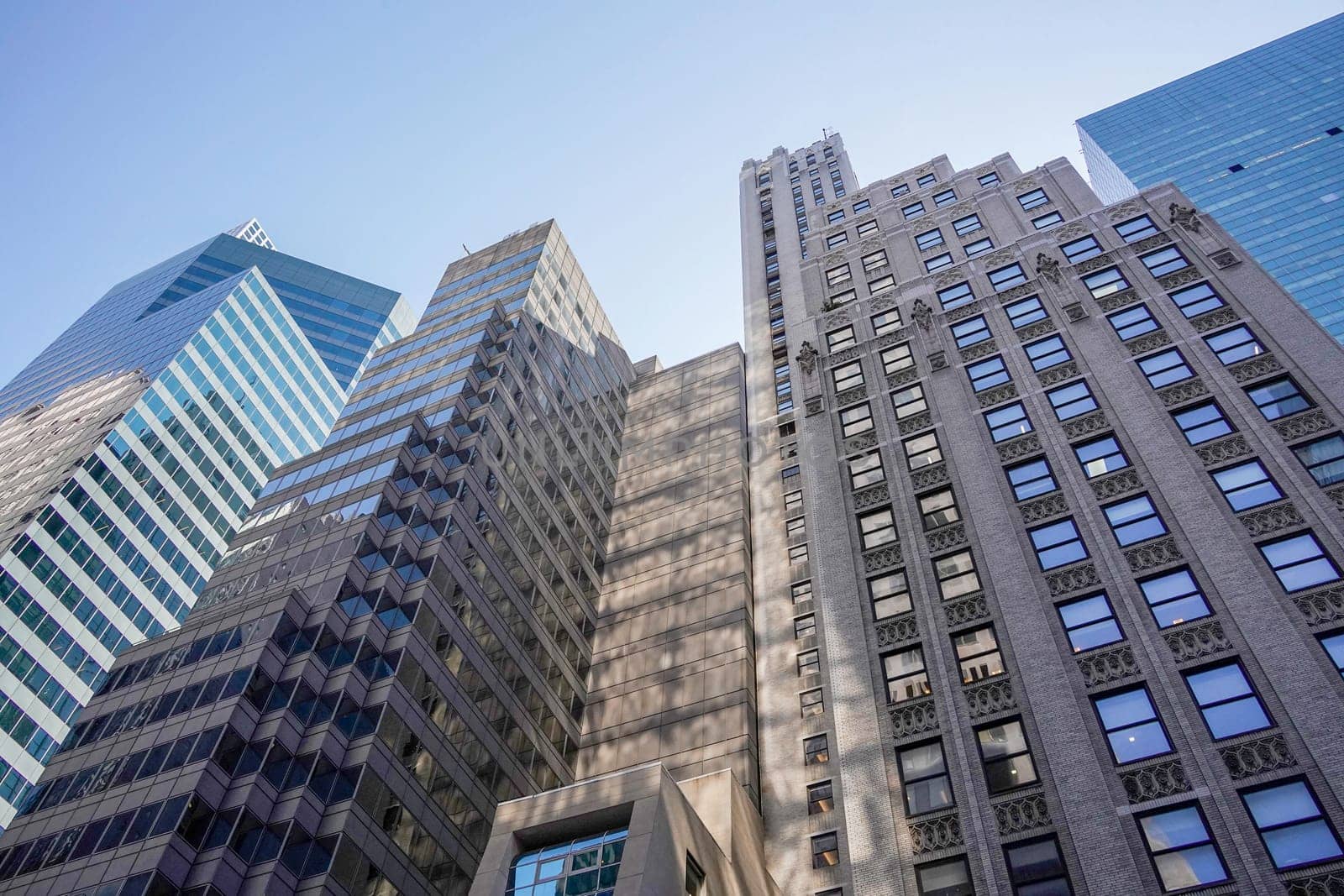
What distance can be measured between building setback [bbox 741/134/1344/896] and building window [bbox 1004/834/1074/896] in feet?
0.22

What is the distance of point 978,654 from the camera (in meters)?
33.3

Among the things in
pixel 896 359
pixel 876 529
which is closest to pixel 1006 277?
pixel 896 359

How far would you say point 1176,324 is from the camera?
4162 centimetres

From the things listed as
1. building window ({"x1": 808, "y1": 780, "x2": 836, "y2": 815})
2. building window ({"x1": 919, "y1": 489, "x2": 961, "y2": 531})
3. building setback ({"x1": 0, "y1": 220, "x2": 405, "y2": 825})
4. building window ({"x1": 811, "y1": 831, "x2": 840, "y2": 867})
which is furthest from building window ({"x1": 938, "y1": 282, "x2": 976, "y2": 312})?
building setback ({"x1": 0, "y1": 220, "x2": 405, "y2": 825})

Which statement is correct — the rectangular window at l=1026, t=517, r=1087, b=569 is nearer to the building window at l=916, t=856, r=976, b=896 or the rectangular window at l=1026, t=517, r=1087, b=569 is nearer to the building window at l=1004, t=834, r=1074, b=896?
the building window at l=1004, t=834, r=1074, b=896

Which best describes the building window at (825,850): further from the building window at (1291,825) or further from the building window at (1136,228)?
the building window at (1136,228)

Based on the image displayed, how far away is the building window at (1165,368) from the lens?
39.5 meters

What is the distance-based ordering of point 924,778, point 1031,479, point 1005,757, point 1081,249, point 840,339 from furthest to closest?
point 840,339 → point 1081,249 → point 1031,479 → point 924,778 → point 1005,757

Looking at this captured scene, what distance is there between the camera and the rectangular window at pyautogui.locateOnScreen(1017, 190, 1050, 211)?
190 feet

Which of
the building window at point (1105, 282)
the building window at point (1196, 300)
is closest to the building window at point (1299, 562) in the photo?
the building window at point (1196, 300)

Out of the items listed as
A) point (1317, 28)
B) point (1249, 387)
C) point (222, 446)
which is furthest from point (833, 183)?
point (1317, 28)

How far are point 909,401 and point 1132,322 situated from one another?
997 centimetres

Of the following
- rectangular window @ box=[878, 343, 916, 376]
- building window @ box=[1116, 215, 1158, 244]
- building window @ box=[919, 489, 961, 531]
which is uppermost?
building window @ box=[1116, 215, 1158, 244]

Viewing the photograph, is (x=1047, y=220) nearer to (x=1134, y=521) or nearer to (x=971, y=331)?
(x=971, y=331)
